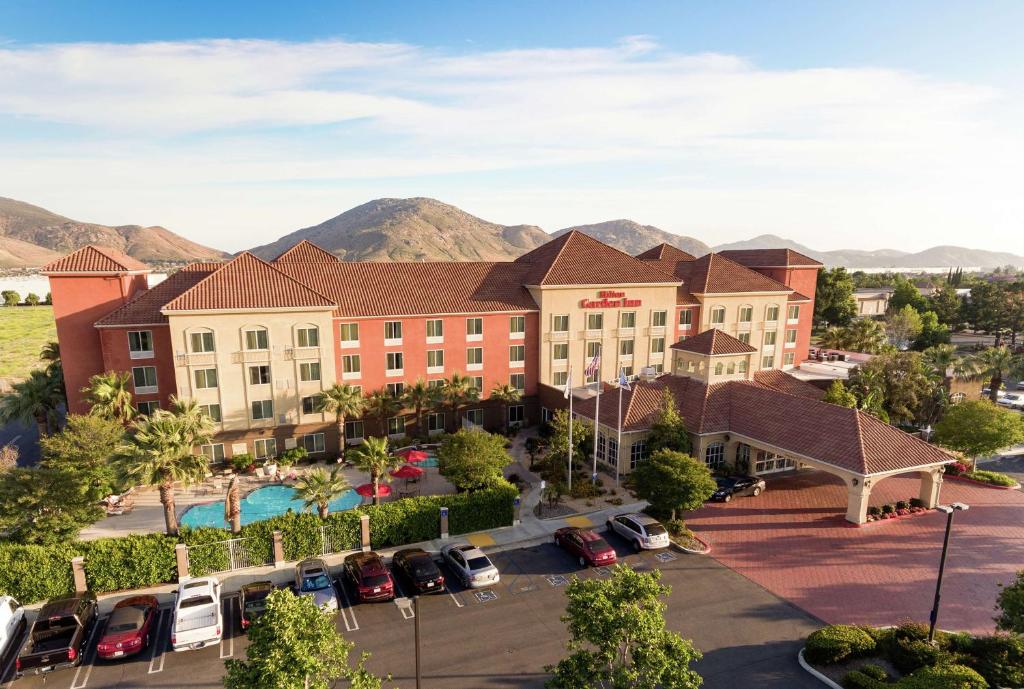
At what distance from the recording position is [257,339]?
43.6 metres

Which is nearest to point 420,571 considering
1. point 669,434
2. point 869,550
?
point 669,434

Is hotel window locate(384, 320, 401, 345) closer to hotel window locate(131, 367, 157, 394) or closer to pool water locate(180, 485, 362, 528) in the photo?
pool water locate(180, 485, 362, 528)

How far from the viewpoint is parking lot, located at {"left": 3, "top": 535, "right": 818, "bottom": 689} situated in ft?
71.6

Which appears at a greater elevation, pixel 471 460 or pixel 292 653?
pixel 292 653

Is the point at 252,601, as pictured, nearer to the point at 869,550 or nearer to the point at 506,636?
the point at 506,636

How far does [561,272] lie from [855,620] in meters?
36.2

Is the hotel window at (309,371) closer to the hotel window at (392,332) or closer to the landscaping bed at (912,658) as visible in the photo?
the hotel window at (392,332)

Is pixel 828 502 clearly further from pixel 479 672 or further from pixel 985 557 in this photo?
pixel 479 672

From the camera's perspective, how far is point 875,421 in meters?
37.8

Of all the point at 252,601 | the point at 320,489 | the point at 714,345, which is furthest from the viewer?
the point at 714,345

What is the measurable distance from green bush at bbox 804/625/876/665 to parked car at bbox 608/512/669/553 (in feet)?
31.0

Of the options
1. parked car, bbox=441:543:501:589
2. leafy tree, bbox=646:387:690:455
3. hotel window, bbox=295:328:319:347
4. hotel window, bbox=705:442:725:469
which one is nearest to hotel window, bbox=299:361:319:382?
hotel window, bbox=295:328:319:347

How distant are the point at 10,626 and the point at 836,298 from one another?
11772 cm

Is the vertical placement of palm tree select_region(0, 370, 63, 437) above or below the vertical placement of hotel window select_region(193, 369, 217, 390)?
below
